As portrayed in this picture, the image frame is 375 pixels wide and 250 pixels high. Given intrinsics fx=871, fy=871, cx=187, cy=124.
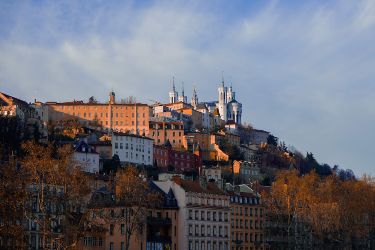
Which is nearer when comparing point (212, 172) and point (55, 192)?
point (55, 192)

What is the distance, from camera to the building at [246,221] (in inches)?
4717

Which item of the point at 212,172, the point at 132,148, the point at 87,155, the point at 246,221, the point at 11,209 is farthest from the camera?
the point at 212,172

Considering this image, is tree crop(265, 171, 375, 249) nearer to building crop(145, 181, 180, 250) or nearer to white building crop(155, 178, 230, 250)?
white building crop(155, 178, 230, 250)

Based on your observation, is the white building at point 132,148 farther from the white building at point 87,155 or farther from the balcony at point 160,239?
the balcony at point 160,239

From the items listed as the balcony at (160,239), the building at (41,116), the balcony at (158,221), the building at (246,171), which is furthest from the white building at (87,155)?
the balcony at (160,239)

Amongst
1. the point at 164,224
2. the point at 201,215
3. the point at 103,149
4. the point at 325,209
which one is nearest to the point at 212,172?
the point at 103,149

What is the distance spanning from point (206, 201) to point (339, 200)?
2931cm

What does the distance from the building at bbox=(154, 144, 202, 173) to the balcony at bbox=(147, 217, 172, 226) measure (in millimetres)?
77526

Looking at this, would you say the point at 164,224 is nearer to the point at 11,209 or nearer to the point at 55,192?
the point at 55,192

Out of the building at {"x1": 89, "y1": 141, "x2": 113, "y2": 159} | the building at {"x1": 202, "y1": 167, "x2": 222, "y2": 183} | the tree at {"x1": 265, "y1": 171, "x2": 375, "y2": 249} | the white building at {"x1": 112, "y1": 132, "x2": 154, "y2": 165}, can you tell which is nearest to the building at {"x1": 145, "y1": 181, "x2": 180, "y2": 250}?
the tree at {"x1": 265, "y1": 171, "x2": 375, "y2": 249}

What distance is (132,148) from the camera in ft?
579

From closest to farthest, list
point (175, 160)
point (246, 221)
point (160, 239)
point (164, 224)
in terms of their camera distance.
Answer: point (160, 239)
point (164, 224)
point (246, 221)
point (175, 160)

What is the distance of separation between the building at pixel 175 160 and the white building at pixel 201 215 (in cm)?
6753

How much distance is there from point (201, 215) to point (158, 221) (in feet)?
27.7
